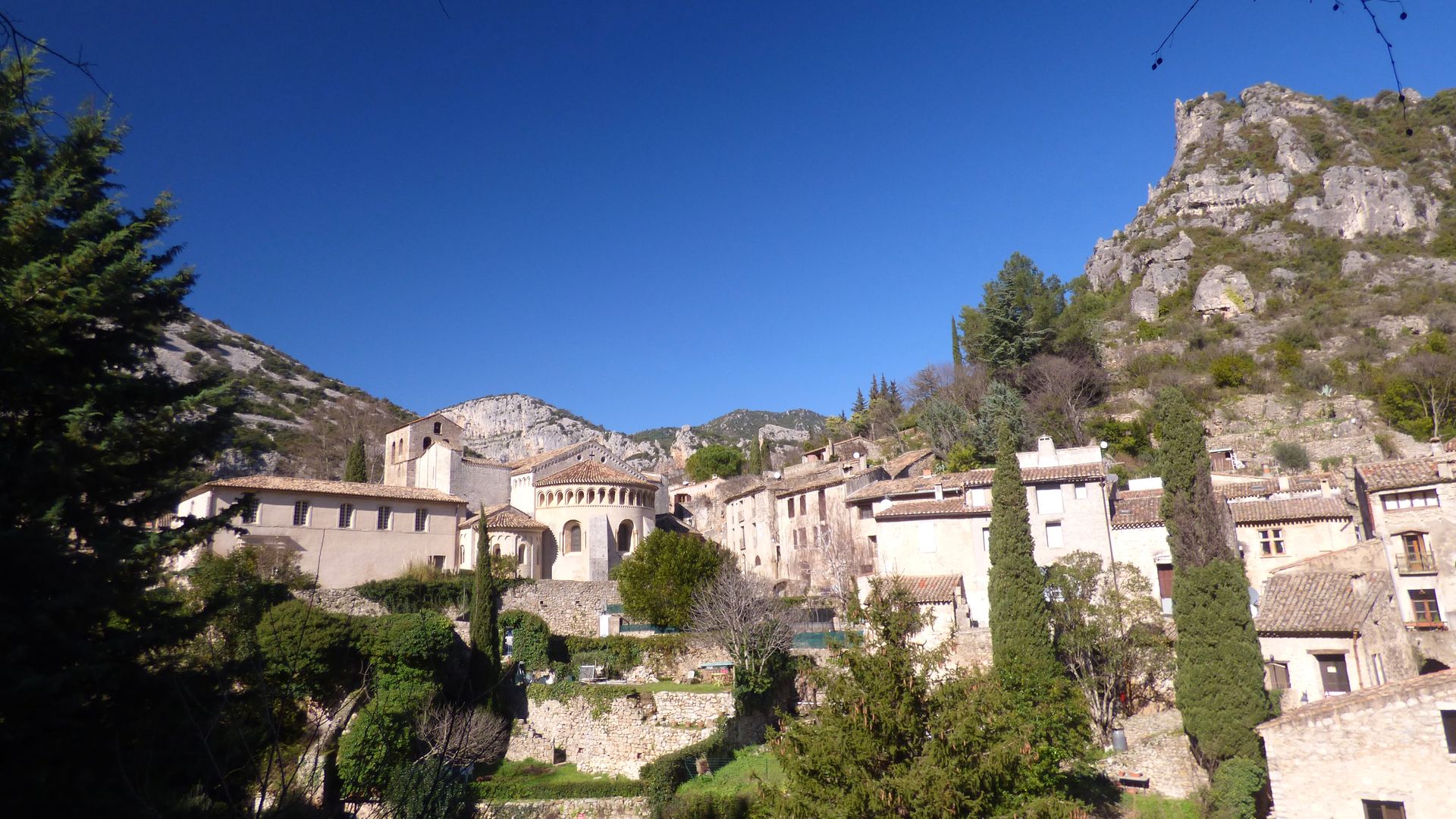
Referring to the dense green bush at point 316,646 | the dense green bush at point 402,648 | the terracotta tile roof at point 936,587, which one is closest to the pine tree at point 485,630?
the dense green bush at point 402,648

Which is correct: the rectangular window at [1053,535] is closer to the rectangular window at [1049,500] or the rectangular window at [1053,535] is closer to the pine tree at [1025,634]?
the rectangular window at [1049,500]

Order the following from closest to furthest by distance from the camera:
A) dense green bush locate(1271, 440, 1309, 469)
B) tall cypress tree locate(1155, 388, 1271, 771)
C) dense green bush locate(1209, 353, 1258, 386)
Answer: tall cypress tree locate(1155, 388, 1271, 771) < dense green bush locate(1271, 440, 1309, 469) < dense green bush locate(1209, 353, 1258, 386)

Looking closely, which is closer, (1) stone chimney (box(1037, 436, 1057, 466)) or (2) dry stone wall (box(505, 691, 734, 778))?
(2) dry stone wall (box(505, 691, 734, 778))

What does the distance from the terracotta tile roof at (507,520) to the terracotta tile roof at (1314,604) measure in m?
31.0

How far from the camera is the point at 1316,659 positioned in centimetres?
2186

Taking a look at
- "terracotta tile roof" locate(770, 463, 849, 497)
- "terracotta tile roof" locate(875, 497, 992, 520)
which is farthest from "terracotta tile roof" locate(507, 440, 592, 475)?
"terracotta tile roof" locate(875, 497, 992, 520)

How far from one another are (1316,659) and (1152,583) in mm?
7322

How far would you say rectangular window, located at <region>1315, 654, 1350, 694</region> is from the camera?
21297 millimetres

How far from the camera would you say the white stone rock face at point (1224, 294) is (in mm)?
61344

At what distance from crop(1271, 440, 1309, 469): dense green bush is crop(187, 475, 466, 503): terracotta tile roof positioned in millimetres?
42482

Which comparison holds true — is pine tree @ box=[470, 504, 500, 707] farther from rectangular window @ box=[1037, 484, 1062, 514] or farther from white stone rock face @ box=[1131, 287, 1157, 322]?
white stone rock face @ box=[1131, 287, 1157, 322]

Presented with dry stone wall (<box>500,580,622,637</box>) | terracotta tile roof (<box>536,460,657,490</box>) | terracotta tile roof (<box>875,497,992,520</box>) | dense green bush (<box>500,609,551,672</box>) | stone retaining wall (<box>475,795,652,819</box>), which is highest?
terracotta tile roof (<box>536,460,657,490</box>)

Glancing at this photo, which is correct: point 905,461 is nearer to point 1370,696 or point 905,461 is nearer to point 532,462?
point 532,462

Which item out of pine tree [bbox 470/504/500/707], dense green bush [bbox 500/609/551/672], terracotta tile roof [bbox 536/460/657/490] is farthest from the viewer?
terracotta tile roof [bbox 536/460/657/490]
